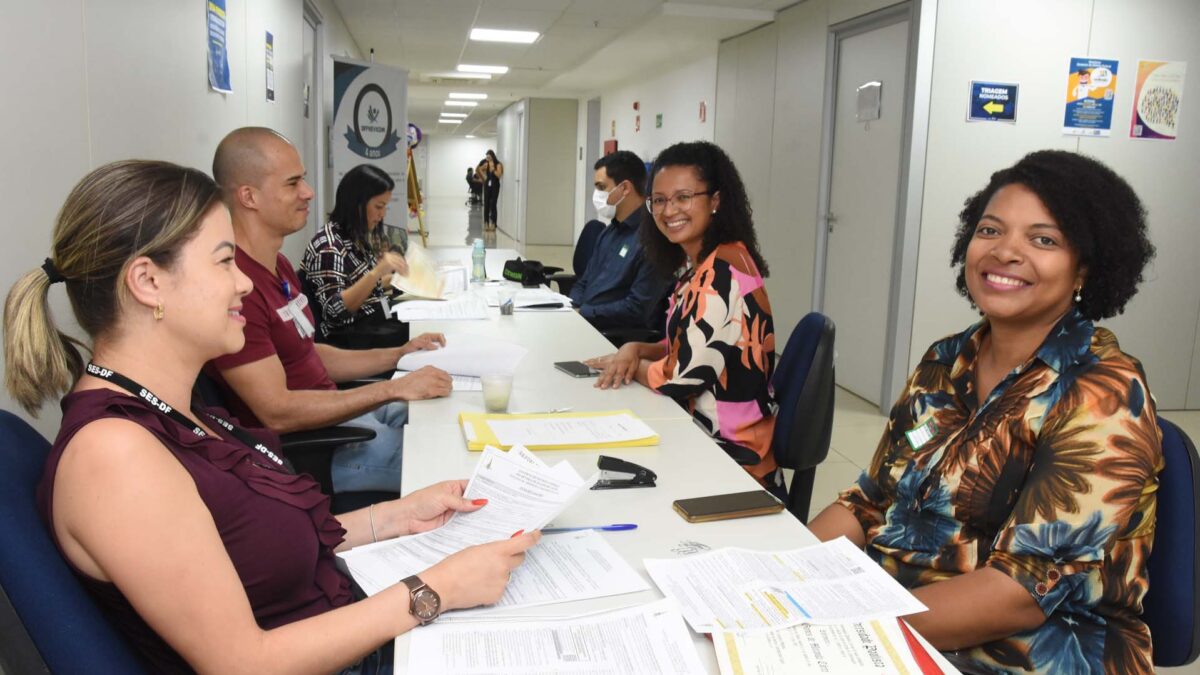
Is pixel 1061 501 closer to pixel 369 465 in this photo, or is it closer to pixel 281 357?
pixel 369 465

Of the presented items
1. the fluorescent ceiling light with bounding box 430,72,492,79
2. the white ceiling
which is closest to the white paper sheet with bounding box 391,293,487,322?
the white ceiling

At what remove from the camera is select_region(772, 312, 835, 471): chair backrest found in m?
2.22

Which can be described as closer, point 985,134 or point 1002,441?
point 1002,441

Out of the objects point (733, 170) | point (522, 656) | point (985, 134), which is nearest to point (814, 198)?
point (985, 134)

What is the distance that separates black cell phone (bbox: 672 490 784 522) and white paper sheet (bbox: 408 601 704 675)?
33cm

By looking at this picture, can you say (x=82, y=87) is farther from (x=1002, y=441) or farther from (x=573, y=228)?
(x=573, y=228)

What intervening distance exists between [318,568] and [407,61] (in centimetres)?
1020

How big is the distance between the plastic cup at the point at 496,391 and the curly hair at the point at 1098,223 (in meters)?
1.22

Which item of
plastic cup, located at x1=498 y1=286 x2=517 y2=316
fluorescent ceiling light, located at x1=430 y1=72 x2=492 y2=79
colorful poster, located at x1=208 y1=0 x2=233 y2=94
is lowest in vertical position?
plastic cup, located at x1=498 y1=286 x2=517 y2=316

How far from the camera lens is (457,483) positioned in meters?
1.47

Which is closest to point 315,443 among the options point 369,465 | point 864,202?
point 369,465

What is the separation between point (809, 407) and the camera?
2223 mm

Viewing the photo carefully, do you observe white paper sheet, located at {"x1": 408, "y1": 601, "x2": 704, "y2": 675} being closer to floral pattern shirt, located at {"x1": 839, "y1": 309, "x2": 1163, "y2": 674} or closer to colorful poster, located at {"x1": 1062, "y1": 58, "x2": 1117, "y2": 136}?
floral pattern shirt, located at {"x1": 839, "y1": 309, "x2": 1163, "y2": 674}

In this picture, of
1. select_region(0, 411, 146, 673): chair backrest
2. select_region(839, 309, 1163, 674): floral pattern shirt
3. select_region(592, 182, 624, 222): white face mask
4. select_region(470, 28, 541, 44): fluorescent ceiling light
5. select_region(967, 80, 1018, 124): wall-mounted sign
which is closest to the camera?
select_region(0, 411, 146, 673): chair backrest
